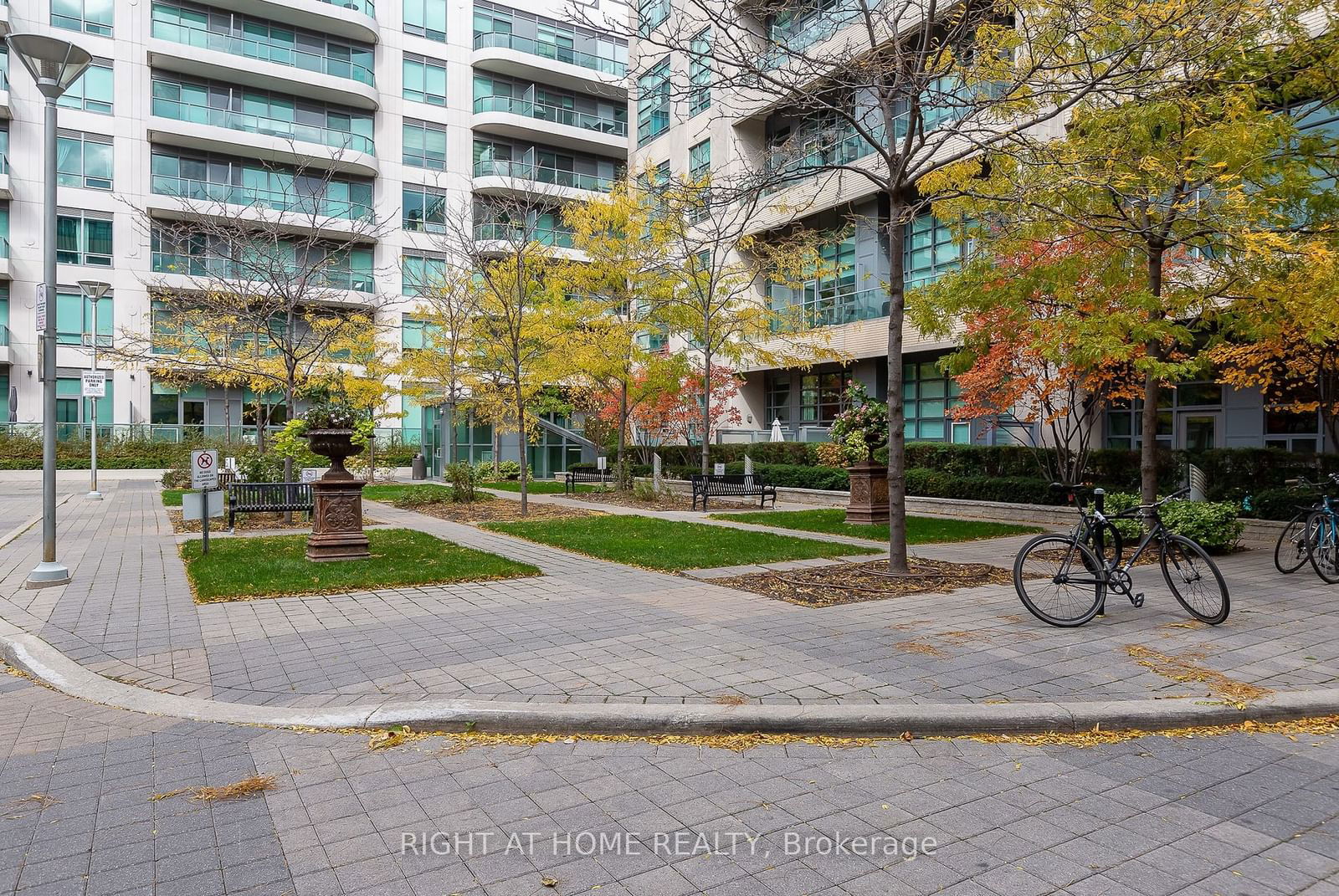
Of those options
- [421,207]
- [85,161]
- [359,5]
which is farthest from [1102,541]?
[359,5]

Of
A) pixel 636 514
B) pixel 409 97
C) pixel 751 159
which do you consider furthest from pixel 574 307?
pixel 409 97

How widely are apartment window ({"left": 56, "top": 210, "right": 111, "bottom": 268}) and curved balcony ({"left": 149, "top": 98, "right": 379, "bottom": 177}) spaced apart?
14.0ft

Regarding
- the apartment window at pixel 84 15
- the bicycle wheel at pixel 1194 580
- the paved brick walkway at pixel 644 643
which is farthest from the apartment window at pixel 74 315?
the bicycle wheel at pixel 1194 580

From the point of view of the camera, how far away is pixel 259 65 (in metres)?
35.8

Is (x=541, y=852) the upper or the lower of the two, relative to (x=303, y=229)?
lower

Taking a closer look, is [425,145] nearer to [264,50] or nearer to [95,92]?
[264,50]

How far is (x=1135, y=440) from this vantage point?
20.5 meters

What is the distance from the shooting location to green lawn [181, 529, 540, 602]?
9.00 meters

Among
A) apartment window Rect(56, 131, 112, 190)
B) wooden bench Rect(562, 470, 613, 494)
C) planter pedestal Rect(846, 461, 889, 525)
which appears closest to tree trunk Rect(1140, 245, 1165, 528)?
planter pedestal Rect(846, 461, 889, 525)

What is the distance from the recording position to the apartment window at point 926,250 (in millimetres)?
24422

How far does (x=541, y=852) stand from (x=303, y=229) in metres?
37.1

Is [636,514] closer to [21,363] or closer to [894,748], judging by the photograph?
[894,748]

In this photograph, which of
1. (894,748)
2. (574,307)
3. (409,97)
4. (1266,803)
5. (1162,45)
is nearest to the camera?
(1266,803)

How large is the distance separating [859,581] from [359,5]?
135 ft
